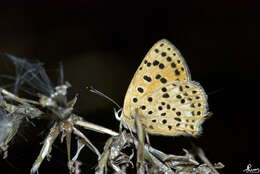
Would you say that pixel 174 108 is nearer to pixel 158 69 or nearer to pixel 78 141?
pixel 158 69

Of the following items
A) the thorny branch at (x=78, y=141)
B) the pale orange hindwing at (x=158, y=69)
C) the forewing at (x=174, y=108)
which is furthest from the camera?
the pale orange hindwing at (x=158, y=69)

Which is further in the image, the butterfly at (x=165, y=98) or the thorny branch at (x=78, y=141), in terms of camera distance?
the butterfly at (x=165, y=98)

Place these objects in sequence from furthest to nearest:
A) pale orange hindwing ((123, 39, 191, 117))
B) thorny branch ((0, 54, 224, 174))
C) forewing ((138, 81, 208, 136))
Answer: pale orange hindwing ((123, 39, 191, 117)) → forewing ((138, 81, 208, 136)) → thorny branch ((0, 54, 224, 174))

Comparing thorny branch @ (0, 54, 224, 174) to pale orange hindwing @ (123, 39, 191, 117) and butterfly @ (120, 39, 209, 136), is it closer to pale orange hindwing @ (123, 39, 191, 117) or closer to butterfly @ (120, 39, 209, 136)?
butterfly @ (120, 39, 209, 136)

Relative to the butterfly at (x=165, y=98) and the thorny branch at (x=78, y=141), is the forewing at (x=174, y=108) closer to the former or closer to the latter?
the butterfly at (x=165, y=98)

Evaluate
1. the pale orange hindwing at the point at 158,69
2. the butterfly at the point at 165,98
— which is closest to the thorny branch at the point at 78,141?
the butterfly at the point at 165,98

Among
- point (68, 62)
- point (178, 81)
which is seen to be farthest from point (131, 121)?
point (68, 62)

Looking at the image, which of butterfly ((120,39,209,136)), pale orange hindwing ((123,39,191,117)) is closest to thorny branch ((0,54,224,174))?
butterfly ((120,39,209,136))

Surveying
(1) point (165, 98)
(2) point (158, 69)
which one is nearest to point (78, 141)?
(1) point (165, 98)
